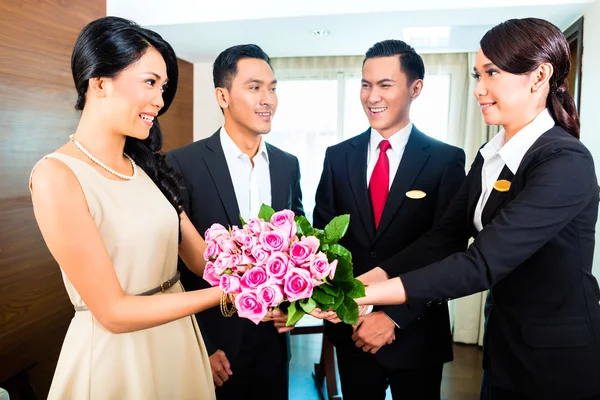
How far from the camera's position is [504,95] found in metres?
1.51

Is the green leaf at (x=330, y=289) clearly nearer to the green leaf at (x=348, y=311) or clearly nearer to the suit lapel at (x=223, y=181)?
the green leaf at (x=348, y=311)

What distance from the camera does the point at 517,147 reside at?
1.50 metres

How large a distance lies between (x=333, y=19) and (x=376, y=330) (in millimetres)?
2532

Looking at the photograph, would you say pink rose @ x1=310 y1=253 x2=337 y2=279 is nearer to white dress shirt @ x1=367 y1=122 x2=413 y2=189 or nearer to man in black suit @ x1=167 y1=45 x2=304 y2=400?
man in black suit @ x1=167 y1=45 x2=304 y2=400

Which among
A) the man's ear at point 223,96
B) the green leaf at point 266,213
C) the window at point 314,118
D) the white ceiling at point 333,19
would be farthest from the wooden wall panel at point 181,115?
the green leaf at point 266,213

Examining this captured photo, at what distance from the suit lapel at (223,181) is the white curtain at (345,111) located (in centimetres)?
311

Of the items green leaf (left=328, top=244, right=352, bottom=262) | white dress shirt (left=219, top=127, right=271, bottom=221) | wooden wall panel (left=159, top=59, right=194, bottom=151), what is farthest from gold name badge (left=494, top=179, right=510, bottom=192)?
wooden wall panel (left=159, top=59, right=194, bottom=151)

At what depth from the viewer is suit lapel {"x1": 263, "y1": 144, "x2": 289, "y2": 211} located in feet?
7.02

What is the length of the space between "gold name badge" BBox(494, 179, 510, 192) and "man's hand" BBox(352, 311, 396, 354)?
2.23 feet

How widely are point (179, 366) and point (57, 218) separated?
620 millimetres

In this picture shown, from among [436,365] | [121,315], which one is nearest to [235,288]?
[121,315]

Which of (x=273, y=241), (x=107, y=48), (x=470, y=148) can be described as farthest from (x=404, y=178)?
(x=470, y=148)

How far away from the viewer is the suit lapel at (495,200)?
151 centimetres

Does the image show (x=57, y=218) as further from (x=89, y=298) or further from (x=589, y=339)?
(x=589, y=339)
